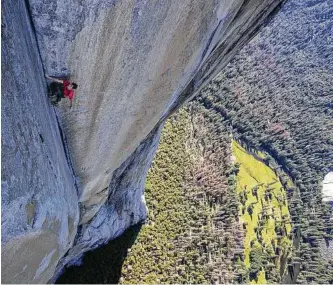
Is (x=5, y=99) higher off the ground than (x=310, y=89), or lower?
lower

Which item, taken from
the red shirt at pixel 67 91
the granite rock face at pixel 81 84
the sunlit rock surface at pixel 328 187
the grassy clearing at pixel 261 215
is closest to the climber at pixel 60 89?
the red shirt at pixel 67 91

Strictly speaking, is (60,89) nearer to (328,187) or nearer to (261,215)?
(261,215)

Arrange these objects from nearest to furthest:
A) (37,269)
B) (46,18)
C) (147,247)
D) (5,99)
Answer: (5,99) < (46,18) < (37,269) < (147,247)

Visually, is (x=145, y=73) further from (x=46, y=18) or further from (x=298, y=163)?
(x=298, y=163)

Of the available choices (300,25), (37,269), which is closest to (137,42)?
(37,269)

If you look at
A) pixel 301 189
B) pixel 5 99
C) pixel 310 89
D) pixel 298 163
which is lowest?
pixel 5 99

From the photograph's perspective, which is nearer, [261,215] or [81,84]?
[81,84]

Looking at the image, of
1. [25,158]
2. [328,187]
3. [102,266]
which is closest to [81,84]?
[25,158]
